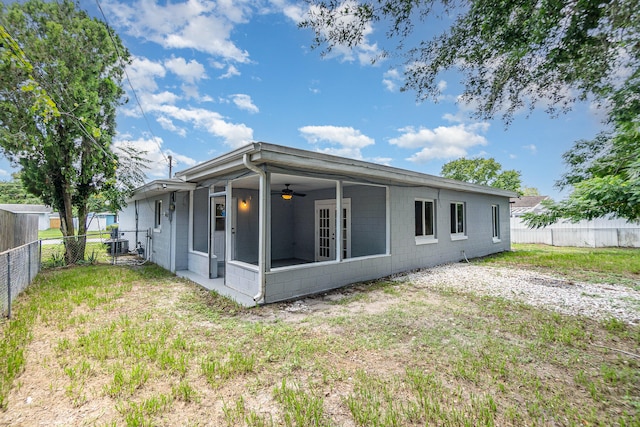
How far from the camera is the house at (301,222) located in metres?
5.04

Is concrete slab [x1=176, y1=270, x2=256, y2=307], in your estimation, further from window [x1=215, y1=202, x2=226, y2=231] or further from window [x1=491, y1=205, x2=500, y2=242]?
window [x1=491, y1=205, x2=500, y2=242]

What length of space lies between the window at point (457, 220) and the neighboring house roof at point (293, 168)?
1.57 m

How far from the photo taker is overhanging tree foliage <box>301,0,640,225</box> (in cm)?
295

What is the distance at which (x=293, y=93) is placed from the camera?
11711 mm

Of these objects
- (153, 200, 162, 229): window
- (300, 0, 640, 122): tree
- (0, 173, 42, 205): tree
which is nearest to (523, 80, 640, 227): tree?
(300, 0, 640, 122): tree

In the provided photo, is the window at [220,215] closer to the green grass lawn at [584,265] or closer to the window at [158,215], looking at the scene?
the window at [158,215]

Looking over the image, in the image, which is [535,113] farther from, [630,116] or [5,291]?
[5,291]

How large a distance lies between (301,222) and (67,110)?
7049 millimetres

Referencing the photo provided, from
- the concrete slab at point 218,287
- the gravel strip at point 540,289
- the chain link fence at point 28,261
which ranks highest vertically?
the chain link fence at point 28,261

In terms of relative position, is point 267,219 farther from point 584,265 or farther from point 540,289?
point 584,265

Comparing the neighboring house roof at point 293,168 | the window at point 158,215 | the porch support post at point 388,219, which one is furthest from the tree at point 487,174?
the window at point 158,215

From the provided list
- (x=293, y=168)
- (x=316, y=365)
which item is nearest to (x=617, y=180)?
(x=316, y=365)

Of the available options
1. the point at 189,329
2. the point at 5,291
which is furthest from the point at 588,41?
the point at 5,291

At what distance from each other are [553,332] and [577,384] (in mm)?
1362
